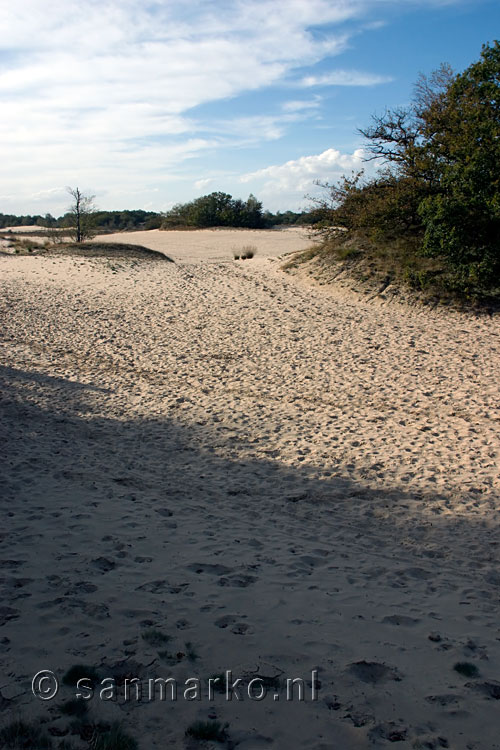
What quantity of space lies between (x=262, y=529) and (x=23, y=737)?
10.1 ft

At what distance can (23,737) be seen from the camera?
2652 mm

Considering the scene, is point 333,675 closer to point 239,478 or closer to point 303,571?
point 303,571

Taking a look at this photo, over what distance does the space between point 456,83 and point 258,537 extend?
48.5 feet

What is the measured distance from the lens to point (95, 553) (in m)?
4.69

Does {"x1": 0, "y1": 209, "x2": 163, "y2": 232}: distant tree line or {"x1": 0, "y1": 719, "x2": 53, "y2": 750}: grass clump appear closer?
{"x1": 0, "y1": 719, "x2": 53, "y2": 750}: grass clump

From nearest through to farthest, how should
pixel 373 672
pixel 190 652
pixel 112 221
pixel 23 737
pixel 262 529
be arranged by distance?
pixel 23 737 → pixel 373 672 → pixel 190 652 → pixel 262 529 → pixel 112 221

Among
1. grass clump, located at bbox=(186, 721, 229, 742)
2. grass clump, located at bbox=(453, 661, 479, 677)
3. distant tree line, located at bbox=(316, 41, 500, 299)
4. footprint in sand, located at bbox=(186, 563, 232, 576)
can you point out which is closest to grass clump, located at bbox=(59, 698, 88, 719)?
grass clump, located at bbox=(186, 721, 229, 742)

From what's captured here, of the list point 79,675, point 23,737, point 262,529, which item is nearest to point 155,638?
point 79,675

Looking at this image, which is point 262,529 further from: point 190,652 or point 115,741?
point 115,741

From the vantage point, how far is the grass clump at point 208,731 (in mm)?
2760

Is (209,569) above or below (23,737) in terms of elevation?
below

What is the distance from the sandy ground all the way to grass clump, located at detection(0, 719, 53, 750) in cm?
13

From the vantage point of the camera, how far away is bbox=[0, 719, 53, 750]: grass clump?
261cm

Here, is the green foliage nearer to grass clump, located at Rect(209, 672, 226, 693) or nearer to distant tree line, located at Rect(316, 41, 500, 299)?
distant tree line, located at Rect(316, 41, 500, 299)
